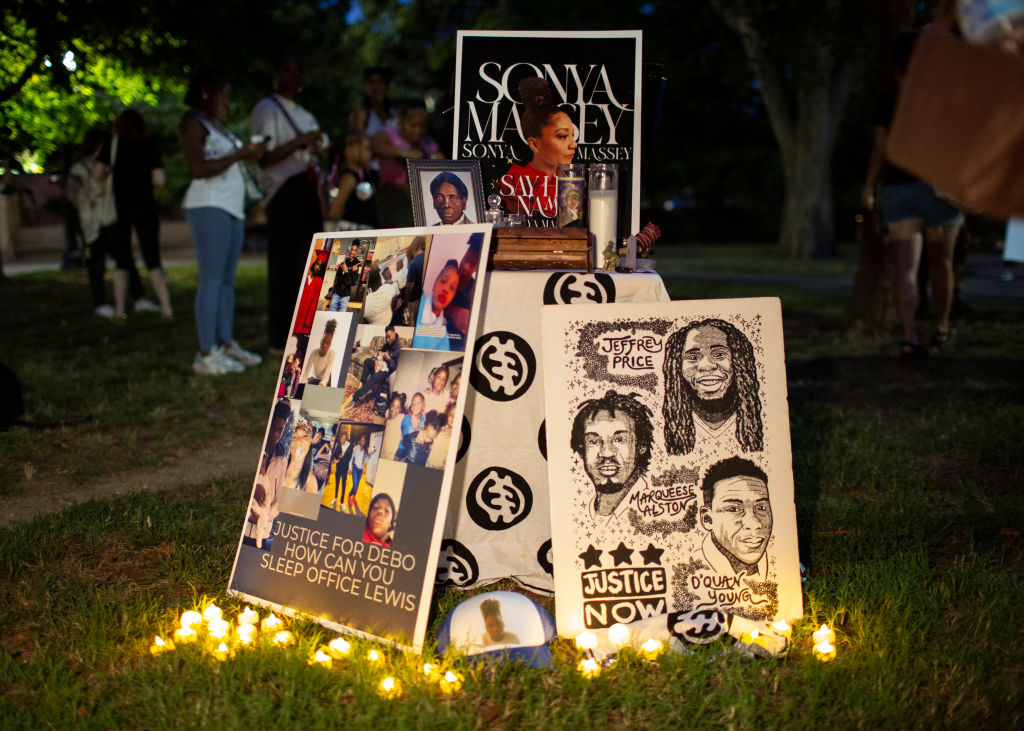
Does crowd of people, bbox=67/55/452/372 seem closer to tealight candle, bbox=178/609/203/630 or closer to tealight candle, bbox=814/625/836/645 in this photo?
tealight candle, bbox=178/609/203/630

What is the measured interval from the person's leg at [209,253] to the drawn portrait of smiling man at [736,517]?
479 centimetres

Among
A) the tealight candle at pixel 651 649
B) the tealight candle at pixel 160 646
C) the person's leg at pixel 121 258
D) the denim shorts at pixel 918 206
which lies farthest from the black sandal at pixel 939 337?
the person's leg at pixel 121 258

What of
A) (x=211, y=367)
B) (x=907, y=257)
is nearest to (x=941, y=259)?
(x=907, y=257)

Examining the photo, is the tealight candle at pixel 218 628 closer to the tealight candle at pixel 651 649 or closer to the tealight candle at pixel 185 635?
the tealight candle at pixel 185 635

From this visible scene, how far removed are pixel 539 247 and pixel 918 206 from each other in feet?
15.7

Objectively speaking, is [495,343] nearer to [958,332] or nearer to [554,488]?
[554,488]

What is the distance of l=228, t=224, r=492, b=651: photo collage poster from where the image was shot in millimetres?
2391

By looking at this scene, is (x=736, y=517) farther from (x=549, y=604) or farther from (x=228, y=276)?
(x=228, y=276)

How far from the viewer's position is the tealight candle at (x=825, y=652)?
7.87ft

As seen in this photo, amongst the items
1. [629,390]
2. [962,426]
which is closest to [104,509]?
[629,390]

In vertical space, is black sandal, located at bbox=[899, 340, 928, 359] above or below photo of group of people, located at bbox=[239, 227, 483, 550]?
below

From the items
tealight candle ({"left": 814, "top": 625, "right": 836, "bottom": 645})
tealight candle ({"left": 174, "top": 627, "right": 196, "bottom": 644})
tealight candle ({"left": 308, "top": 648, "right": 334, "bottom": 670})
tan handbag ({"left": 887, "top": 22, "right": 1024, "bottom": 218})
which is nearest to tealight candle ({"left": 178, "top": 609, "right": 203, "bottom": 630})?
tealight candle ({"left": 174, "top": 627, "right": 196, "bottom": 644})

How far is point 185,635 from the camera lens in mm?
2480

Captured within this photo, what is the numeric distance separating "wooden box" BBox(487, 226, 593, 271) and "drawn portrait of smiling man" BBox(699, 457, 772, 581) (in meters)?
0.77
